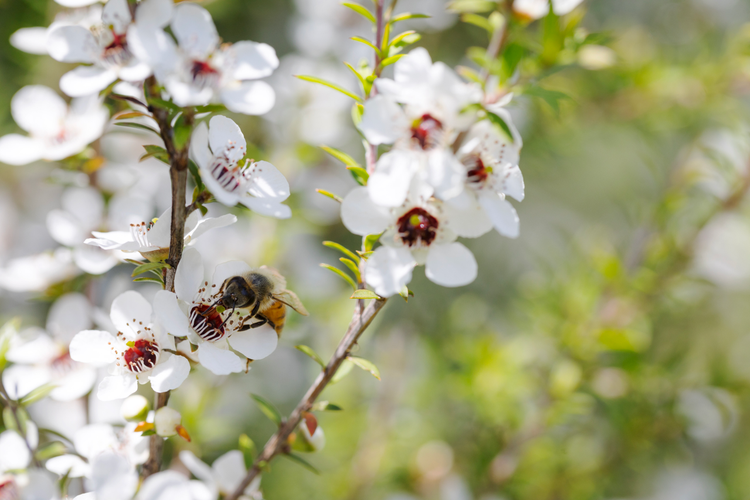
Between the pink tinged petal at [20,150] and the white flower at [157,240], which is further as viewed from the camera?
the pink tinged petal at [20,150]

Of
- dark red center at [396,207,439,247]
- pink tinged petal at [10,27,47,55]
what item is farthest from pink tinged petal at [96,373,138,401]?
pink tinged petal at [10,27,47,55]

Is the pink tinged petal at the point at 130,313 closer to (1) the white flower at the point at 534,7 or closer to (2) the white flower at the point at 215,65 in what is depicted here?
(2) the white flower at the point at 215,65

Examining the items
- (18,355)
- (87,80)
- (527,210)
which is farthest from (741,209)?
(527,210)

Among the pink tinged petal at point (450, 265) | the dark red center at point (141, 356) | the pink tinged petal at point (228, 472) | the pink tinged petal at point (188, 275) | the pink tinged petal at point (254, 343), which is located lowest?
the pink tinged petal at point (228, 472)

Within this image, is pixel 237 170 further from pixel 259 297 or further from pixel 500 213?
pixel 500 213

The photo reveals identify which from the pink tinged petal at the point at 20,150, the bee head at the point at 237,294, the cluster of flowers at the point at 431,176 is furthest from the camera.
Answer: the pink tinged petal at the point at 20,150

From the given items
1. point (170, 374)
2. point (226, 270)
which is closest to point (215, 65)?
point (226, 270)

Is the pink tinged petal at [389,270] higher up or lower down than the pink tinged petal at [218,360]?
higher up

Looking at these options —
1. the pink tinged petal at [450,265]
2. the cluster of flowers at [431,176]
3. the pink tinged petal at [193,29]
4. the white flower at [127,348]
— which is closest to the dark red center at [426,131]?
the cluster of flowers at [431,176]
